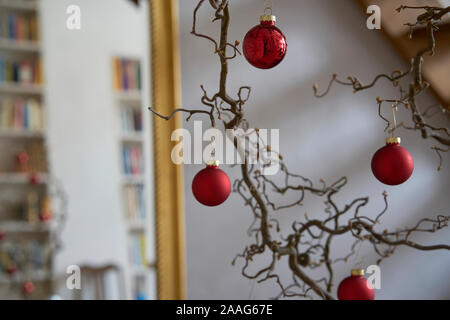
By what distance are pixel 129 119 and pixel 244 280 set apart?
80 centimetres

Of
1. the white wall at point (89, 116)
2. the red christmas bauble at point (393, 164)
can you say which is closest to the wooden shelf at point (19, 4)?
the white wall at point (89, 116)

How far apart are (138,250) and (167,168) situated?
15.9 inches

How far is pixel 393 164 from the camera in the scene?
0.78m

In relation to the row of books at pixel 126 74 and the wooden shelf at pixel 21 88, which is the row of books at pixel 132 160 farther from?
the wooden shelf at pixel 21 88

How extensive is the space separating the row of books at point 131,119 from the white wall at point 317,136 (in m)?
0.43

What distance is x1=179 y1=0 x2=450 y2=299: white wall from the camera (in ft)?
3.30

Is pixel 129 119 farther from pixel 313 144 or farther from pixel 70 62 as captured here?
pixel 313 144

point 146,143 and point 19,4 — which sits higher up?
point 19,4

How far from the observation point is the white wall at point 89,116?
1.61m

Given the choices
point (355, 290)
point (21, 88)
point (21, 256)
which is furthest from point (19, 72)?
point (355, 290)

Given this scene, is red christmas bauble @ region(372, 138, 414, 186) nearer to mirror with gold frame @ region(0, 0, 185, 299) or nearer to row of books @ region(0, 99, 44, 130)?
mirror with gold frame @ region(0, 0, 185, 299)

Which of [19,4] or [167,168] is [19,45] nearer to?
[19,4]

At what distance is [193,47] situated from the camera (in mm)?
1172

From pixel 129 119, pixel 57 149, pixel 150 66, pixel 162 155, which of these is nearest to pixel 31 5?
pixel 57 149
